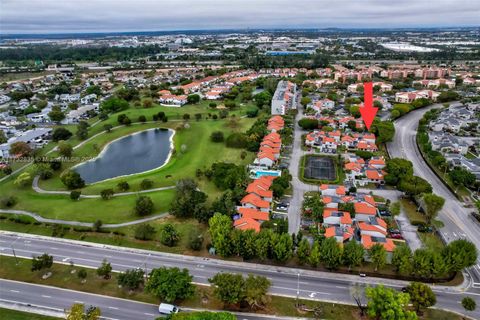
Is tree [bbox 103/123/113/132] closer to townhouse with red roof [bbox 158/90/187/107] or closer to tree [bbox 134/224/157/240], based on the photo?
townhouse with red roof [bbox 158/90/187/107]

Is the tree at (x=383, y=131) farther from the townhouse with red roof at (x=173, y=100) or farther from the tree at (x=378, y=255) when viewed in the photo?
the townhouse with red roof at (x=173, y=100)

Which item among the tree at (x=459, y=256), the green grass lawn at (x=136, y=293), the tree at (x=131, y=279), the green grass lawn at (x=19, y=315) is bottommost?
the green grass lawn at (x=19, y=315)

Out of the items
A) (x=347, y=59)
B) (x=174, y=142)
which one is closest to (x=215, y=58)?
(x=347, y=59)

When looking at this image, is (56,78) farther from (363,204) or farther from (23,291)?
(363,204)

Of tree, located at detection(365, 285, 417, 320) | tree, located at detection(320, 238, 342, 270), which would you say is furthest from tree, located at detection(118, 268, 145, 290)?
tree, located at detection(365, 285, 417, 320)

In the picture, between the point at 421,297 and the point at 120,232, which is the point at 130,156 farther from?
the point at 421,297

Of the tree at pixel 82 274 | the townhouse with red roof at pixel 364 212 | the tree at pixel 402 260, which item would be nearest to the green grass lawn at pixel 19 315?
the tree at pixel 82 274

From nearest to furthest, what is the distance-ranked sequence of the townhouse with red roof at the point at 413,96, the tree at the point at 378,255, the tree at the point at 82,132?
1. the tree at the point at 378,255
2. the tree at the point at 82,132
3. the townhouse with red roof at the point at 413,96
